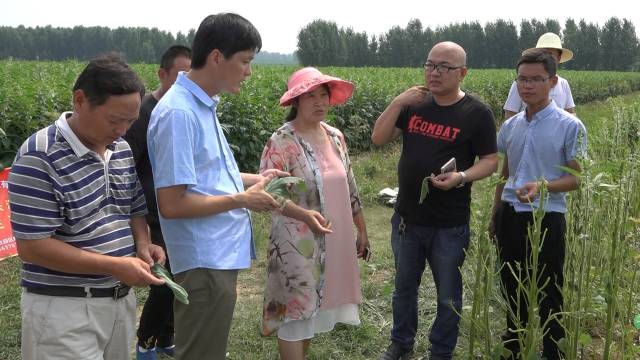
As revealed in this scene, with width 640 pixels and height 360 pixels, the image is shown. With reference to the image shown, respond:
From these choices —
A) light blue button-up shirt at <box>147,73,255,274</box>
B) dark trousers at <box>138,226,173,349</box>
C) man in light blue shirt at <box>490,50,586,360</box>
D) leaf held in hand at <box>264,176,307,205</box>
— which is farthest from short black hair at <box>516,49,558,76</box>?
dark trousers at <box>138,226,173,349</box>

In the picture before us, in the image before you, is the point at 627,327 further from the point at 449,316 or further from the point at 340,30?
the point at 340,30

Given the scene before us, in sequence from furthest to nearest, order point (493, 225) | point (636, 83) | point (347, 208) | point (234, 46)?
point (636, 83), point (493, 225), point (347, 208), point (234, 46)

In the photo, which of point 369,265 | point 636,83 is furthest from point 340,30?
point 369,265

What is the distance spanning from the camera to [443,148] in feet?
9.74

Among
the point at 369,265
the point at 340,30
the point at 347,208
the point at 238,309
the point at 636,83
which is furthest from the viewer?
the point at 340,30

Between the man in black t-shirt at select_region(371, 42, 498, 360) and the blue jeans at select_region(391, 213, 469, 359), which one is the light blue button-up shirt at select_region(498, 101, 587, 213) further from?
the blue jeans at select_region(391, 213, 469, 359)

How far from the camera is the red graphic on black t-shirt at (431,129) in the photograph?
9.64 ft

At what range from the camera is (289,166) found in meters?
2.66

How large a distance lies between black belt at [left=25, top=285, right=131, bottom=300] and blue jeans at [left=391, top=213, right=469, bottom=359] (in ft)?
5.70

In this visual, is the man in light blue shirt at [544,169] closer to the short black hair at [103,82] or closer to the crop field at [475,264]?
the crop field at [475,264]

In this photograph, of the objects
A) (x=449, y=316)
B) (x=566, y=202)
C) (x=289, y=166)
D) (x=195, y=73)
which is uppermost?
(x=195, y=73)

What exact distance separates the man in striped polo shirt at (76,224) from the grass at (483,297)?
4.76ft

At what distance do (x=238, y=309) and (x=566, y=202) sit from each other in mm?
2376

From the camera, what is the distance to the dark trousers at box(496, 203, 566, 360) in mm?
2861
